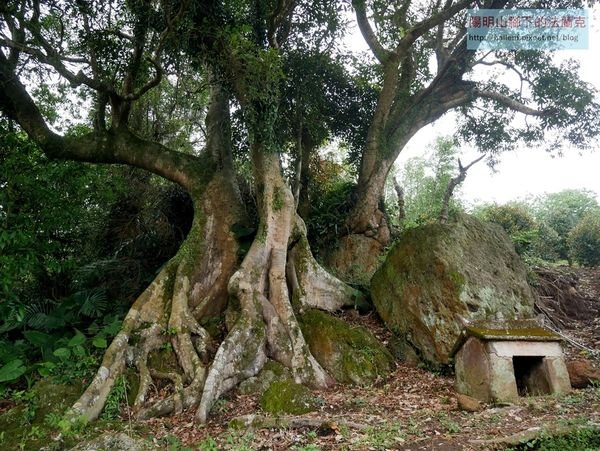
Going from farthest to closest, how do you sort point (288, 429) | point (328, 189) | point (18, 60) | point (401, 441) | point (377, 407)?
point (328, 189)
point (18, 60)
point (377, 407)
point (288, 429)
point (401, 441)

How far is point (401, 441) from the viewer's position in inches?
161

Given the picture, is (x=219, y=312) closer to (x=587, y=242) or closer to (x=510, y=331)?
(x=510, y=331)

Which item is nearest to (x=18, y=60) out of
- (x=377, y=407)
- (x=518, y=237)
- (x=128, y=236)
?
(x=128, y=236)

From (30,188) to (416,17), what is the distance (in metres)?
11.0

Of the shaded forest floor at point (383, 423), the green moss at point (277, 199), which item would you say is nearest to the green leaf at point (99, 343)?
the shaded forest floor at point (383, 423)

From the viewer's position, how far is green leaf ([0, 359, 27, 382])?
216 inches

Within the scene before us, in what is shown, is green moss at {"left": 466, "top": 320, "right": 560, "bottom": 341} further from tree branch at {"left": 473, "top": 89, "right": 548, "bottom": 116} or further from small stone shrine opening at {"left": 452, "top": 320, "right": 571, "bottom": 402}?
tree branch at {"left": 473, "top": 89, "right": 548, "bottom": 116}

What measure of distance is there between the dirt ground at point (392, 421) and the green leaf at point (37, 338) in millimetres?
3084

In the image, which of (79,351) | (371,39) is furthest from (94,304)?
(371,39)

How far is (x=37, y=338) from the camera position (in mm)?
6801

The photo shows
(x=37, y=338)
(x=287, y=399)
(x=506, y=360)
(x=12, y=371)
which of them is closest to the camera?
(x=506, y=360)

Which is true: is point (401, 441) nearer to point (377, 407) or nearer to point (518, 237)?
point (377, 407)

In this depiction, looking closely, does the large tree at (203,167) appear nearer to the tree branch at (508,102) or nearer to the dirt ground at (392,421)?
the dirt ground at (392,421)

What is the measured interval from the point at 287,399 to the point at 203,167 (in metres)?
5.60
